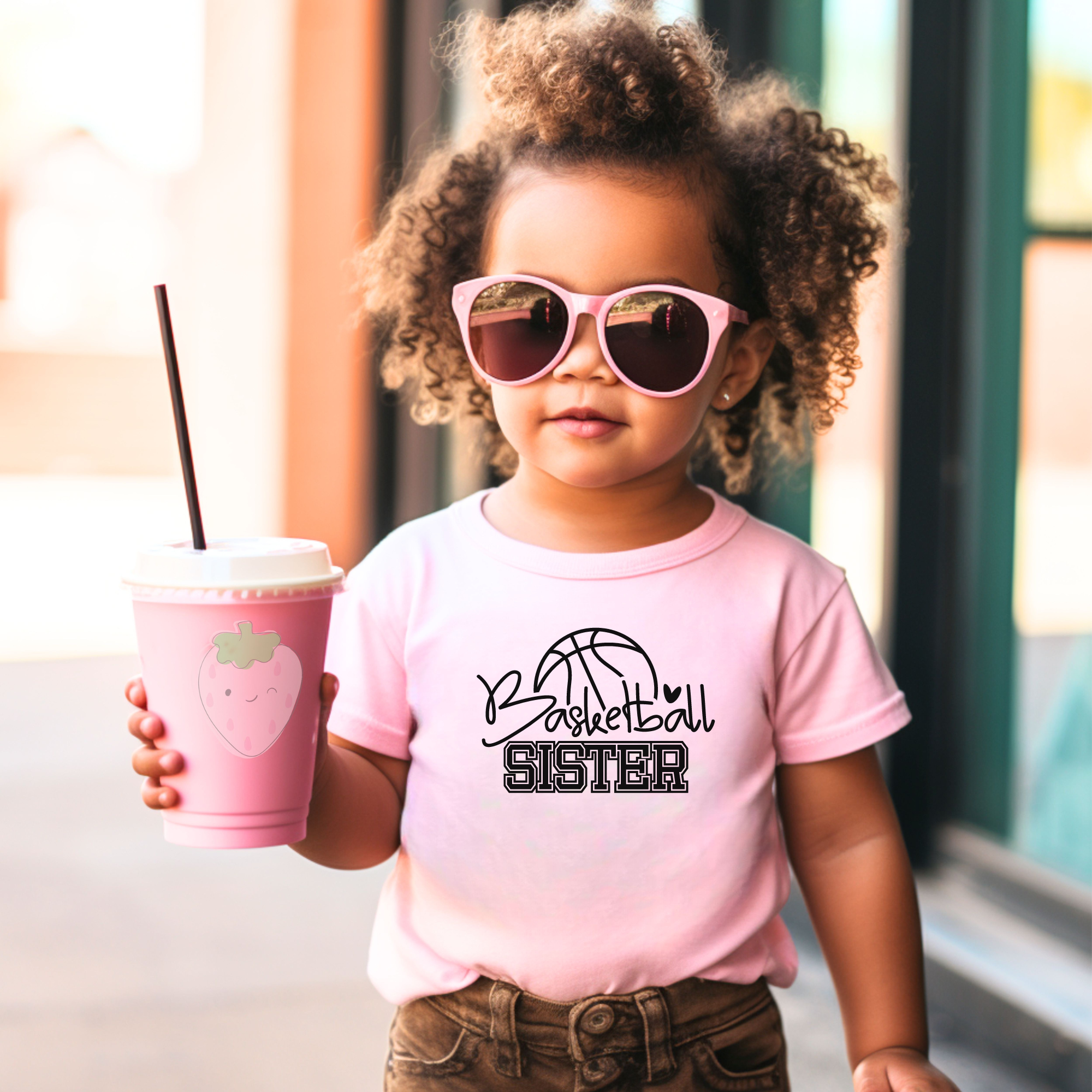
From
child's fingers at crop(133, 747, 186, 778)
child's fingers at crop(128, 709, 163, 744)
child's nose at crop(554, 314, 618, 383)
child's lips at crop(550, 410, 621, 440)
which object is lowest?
child's fingers at crop(133, 747, 186, 778)

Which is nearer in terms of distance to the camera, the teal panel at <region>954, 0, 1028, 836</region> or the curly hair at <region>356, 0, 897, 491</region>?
the curly hair at <region>356, 0, 897, 491</region>

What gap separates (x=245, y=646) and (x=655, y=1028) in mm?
551

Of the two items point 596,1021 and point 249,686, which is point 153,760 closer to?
point 249,686

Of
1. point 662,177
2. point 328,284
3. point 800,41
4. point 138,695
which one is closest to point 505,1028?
point 138,695

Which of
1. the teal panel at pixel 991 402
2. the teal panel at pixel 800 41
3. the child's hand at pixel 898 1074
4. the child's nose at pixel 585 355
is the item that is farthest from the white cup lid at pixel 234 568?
the teal panel at pixel 800 41

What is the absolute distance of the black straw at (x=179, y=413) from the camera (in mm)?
1269

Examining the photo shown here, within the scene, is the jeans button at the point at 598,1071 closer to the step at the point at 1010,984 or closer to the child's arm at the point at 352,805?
the child's arm at the point at 352,805

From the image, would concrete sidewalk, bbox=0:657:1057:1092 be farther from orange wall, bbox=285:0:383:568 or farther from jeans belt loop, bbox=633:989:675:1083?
orange wall, bbox=285:0:383:568

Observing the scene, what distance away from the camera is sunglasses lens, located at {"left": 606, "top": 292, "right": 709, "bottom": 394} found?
1336 mm

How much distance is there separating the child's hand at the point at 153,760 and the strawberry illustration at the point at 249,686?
0.06m

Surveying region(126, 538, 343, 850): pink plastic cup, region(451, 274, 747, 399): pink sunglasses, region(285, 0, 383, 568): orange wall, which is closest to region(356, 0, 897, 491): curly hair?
region(451, 274, 747, 399): pink sunglasses

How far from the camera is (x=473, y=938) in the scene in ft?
4.46

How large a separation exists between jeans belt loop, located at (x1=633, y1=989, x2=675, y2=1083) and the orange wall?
5799 mm

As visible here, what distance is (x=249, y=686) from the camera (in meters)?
1.19
